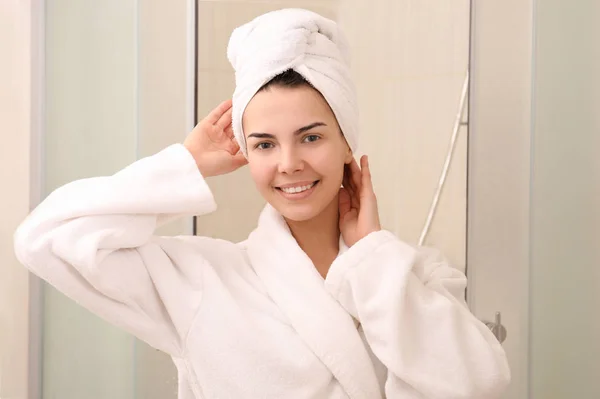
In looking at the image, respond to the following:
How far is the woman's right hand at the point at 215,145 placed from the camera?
1.08 meters

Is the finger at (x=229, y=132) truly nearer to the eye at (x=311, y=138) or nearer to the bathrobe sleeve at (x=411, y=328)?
the eye at (x=311, y=138)

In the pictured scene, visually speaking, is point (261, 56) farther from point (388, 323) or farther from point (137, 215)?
point (388, 323)

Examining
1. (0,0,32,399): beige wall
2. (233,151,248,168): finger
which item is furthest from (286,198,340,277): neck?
(0,0,32,399): beige wall

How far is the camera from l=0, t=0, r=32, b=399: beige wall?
1.31 m

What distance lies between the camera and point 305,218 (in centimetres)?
104

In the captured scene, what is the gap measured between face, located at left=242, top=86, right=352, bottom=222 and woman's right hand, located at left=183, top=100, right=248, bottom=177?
0.27 feet

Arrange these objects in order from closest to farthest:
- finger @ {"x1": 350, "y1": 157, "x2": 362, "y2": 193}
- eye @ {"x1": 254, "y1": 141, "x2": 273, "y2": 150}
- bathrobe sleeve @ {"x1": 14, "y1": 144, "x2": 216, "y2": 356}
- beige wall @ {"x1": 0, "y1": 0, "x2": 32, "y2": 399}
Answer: bathrobe sleeve @ {"x1": 14, "y1": 144, "x2": 216, "y2": 356} → eye @ {"x1": 254, "y1": 141, "x2": 273, "y2": 150} → finger @ {"x1": 350, "y1": 157, "x2": 362, "y2": 193} → beige wall @ {"x1": 0, "y1": 0, "x2": 32, "y2": 399}

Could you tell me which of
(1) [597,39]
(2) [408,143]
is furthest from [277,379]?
(1) [597,39]

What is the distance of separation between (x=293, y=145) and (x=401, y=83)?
1.44ft

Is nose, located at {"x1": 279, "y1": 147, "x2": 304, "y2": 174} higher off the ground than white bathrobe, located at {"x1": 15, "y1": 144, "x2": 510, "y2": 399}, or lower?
higher

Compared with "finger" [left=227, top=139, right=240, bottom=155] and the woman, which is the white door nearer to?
the woman

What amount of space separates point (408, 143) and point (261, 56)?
46cm

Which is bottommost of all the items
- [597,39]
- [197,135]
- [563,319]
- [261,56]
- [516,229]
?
[563,319]

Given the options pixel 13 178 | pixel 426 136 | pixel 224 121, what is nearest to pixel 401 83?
pixel 426 136
